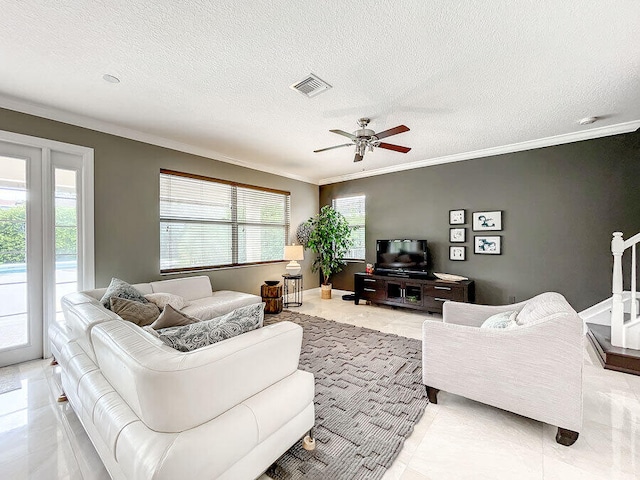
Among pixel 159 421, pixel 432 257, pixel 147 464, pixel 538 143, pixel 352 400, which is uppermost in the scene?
pixel 538 143

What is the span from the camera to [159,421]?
1.08 m

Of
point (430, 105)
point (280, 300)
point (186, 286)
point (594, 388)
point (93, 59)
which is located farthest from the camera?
point (280, 300)

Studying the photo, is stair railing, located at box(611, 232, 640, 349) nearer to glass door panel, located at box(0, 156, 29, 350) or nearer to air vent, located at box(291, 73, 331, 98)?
air vent, located at box(291, 73, 331, 98)

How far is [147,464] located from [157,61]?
2.70 m

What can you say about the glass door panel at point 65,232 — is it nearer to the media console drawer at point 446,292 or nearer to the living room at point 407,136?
the living room at point 407,136

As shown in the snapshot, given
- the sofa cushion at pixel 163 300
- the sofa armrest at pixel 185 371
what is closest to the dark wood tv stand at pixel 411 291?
the sofa cushion at pixel 163 300

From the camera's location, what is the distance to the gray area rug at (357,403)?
1614 millimetres

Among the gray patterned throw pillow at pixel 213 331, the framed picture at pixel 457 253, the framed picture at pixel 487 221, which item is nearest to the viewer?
the gray patterned throw pillow at pixel 213 331

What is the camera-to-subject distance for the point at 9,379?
8.77 feet

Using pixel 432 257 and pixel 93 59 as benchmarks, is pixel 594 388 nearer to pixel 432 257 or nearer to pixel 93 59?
pixel 432 257

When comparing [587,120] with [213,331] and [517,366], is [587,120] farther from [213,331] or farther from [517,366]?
[213,331]

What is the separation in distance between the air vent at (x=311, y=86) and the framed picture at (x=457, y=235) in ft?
11.4

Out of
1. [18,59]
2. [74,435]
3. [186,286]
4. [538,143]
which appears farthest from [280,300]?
[538,143]

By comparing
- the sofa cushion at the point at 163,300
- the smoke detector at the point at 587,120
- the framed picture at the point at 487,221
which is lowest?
the sofa cushion at the point at 163,300
